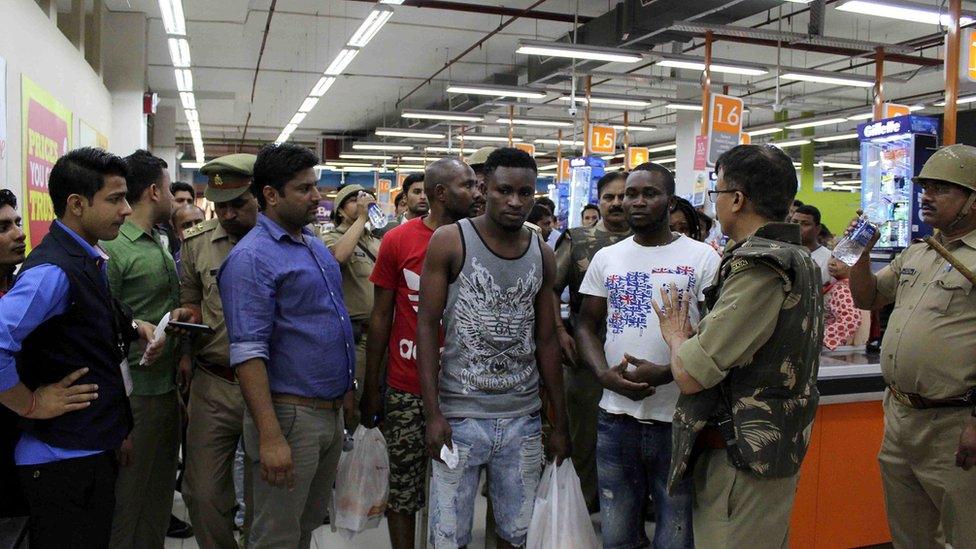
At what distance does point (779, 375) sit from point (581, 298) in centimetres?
146

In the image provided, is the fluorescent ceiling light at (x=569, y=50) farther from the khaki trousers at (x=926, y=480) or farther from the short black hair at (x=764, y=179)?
the short black hair at (x=764, y=179)

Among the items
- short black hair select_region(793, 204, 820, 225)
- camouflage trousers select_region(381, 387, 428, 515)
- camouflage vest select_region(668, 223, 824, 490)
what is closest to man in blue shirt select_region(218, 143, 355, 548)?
camouflage trousers select_region(381, 387, 428, 515)

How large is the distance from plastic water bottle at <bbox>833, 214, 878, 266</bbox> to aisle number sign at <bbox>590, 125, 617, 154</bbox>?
37.2 ft

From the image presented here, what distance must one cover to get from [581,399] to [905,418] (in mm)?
1404

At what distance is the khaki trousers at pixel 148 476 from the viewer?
2787 millimetres

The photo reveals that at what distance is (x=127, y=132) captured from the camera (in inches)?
358

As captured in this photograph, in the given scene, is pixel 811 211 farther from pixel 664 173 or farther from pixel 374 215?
pixel 374 215

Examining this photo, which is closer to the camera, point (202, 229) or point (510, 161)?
point (510, 161)

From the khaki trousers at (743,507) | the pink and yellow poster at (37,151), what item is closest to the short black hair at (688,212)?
the khaki trousers at (743,507)

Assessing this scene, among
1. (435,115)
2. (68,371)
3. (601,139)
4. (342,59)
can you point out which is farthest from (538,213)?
(601,139)

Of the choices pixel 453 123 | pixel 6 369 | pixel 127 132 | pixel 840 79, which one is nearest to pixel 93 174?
pixel 6 369

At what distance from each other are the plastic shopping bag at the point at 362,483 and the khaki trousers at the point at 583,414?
113 centimetres

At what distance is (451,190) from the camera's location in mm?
3119

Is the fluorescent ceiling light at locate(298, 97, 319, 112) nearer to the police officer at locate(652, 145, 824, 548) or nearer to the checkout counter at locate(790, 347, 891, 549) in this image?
the checkout counter at locate(790, 347, 891, 549)
